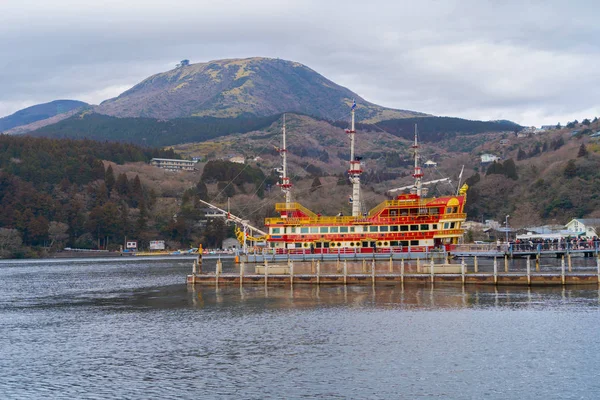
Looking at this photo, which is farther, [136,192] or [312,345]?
[136,192]

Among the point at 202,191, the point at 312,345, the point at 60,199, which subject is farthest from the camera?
the point at 202,191

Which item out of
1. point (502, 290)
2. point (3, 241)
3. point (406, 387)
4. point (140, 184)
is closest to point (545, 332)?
point (406, 387)

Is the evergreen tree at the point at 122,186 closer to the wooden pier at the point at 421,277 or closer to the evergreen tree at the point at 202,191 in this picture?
the evergreen tree at the point at 202,191

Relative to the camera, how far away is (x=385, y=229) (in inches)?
3802

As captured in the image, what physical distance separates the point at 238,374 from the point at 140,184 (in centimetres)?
15917

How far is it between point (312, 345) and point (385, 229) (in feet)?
185

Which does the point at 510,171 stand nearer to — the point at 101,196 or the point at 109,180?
the point at 101,196

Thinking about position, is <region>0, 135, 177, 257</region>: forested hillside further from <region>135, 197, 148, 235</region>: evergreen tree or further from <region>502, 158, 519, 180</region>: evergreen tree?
<region>502, 158, 519, 180</region>: evergreen tree

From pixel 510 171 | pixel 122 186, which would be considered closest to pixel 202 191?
pixel 122 186

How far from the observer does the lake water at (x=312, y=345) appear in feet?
107

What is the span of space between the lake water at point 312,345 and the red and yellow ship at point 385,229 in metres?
30.2

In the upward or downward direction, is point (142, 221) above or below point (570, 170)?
below

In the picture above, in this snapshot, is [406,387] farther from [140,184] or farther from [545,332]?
[140,184]

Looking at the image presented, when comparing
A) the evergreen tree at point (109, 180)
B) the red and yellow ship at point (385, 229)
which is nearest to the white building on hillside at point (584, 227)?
the red and yellow ship at point (385, 229)
